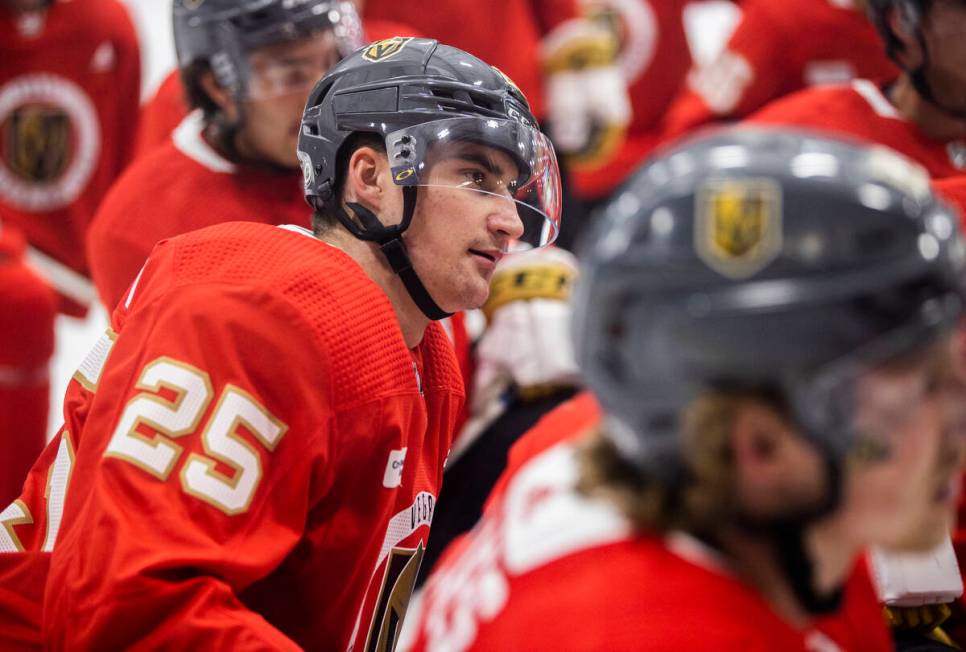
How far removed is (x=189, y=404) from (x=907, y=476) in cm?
78

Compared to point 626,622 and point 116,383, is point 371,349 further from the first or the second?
point 626,622

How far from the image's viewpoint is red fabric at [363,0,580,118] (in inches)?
154

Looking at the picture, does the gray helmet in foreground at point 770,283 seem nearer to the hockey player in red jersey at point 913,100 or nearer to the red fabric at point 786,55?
the hockey player in red jersey at point 913,100

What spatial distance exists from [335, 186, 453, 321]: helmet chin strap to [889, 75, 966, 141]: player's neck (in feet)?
4.07

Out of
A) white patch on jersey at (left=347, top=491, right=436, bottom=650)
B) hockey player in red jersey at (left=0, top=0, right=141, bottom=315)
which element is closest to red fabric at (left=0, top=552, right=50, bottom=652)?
white patch on jersey at (left=347, top=491, right=436, bottom=650)

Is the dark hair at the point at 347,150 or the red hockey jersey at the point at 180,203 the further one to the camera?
the red hockey jersey at the point at 180,203

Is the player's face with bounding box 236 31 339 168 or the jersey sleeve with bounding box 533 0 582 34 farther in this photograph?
the jersey sleeve with bounding box 533 0 582 34

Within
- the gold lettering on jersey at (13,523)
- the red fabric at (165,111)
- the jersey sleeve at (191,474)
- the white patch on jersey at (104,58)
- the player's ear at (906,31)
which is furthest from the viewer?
the white patch on jersey at (104,58)

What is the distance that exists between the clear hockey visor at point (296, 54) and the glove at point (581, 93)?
66.6 inches

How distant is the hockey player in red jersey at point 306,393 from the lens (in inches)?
62.7

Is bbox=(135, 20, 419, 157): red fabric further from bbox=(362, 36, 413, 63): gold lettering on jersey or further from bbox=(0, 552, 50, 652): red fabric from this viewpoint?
bbox=(0, 552, 50, 652): red fabric

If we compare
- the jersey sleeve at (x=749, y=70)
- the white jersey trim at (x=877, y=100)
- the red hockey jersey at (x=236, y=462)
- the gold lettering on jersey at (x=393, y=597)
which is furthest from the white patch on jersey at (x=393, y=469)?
the jersey sleeve at (x=749, y=70)

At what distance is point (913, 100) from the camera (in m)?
2.83

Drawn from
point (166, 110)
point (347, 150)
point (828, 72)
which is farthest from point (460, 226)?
point (828, 72)
